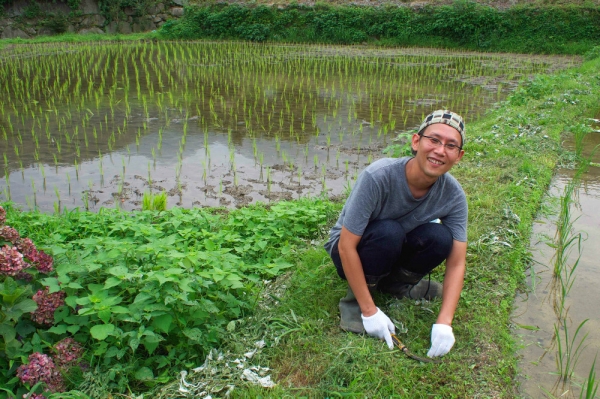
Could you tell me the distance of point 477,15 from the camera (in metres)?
16.1

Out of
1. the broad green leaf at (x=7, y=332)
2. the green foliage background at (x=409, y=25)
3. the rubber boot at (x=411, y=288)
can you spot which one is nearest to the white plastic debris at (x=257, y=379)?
the rubber boot at (x=411, y=288)

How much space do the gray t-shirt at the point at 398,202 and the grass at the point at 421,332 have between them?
1.43ft

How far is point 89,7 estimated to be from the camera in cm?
1862

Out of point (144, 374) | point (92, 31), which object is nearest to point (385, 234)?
point (144, 374)

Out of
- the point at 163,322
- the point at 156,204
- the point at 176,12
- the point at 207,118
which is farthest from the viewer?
the point at 176,12

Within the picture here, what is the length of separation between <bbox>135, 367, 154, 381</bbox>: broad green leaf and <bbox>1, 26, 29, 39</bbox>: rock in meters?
18.2

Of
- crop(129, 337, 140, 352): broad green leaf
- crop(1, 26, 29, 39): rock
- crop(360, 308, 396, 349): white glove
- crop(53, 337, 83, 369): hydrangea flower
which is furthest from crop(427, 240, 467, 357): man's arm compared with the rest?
crop(1, 26, 29, 39): rock

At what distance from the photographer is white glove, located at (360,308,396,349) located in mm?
2168

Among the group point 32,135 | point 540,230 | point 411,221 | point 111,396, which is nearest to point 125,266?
point 111,396

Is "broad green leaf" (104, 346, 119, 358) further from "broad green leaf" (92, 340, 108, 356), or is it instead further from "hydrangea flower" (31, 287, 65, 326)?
"hydrangea flower" (31, 287, 65, 326)

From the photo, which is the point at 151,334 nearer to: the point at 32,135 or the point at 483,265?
the point at 483,265

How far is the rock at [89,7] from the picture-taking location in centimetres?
1847

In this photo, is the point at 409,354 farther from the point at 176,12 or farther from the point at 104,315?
the point at 176,12

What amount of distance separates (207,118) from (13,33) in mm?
13768
